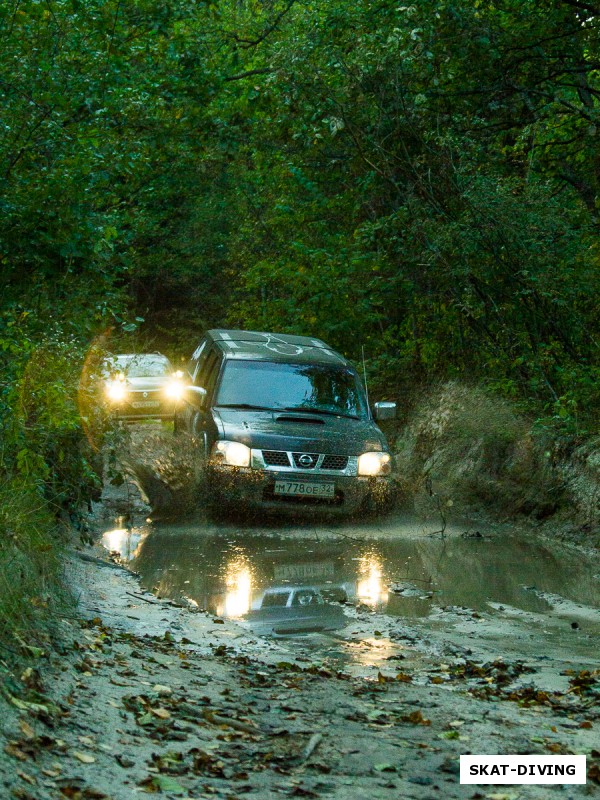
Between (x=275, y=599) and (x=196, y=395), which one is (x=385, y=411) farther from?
(x=275, y=599)

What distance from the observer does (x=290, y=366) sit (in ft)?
41.8

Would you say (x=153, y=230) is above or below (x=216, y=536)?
above

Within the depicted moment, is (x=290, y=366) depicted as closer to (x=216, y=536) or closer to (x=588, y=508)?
(x=216, y=536)

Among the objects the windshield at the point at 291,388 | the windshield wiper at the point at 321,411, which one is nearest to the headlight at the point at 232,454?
the windshield at the point at 291,388

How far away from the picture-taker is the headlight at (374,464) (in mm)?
11602

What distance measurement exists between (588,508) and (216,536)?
3.77 m

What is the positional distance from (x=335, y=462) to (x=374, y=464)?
0.45 m

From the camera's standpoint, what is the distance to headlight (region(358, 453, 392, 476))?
1160 centimetres

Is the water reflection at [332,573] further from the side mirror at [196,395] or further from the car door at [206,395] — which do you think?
the side mirror at [196,395]

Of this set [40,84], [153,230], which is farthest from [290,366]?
[153,230]

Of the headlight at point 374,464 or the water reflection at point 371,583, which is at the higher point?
the headlight at point 374,464

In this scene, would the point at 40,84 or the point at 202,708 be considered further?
the point at 40,84

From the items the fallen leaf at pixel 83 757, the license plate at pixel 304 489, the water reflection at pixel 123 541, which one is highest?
the fallen leaf at pixel 83 757

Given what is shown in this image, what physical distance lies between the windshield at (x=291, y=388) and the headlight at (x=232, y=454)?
92cm
